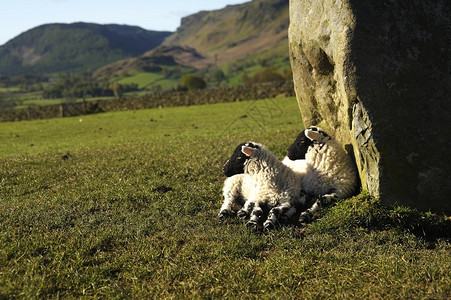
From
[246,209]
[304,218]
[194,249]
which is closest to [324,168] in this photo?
[304,218]

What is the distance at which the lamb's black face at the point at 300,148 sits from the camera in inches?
343

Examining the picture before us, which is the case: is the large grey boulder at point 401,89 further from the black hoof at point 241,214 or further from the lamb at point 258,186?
the black hoof at point 241,214

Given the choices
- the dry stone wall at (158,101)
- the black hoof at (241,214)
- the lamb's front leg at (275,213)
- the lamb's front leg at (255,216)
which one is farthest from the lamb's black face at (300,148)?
the dry stone wall at (158,101)

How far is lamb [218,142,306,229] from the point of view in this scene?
7398 millimetres

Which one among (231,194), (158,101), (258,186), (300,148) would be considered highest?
(300,148)

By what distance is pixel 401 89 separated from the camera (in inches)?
254

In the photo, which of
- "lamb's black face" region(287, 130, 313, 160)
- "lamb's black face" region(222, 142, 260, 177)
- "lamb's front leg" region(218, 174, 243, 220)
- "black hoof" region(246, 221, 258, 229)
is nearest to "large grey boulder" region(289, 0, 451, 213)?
"lamb's black face" region(287, 130, 313, 160)

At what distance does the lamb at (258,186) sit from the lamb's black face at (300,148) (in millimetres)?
716

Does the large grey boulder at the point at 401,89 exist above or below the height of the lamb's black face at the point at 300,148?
above

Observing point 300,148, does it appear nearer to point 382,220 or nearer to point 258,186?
point 258,186

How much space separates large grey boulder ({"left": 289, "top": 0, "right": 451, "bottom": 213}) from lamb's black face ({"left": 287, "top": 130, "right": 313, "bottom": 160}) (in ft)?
5.96

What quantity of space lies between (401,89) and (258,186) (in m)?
3.23

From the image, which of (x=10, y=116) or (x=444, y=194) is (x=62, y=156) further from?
(x=10, y=116)

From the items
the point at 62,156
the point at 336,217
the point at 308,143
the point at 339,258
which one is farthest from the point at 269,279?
the point at 62,156
